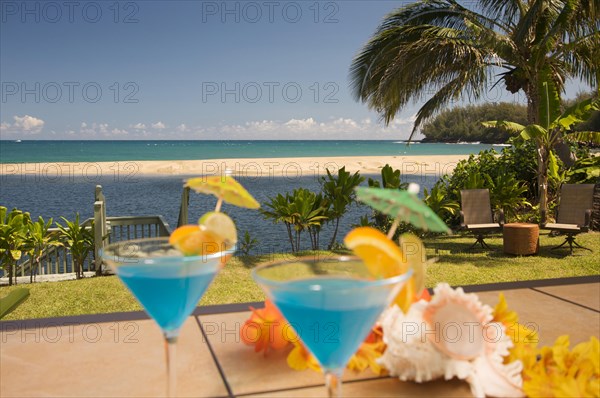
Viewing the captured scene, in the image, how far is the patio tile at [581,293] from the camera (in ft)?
5.19

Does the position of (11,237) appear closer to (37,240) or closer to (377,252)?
(37,240)

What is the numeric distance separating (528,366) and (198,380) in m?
0.66

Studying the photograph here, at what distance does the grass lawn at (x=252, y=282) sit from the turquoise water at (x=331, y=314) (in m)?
5.39

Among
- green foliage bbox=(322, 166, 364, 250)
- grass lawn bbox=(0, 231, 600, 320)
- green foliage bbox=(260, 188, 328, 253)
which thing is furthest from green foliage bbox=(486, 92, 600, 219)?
green foliage bbox=(260, 188, 328, 253)

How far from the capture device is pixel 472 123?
5822cm

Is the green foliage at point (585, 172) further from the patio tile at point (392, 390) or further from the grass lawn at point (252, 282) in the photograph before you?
the patio tile at point (392, 390)

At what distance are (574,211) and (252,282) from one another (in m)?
5.76

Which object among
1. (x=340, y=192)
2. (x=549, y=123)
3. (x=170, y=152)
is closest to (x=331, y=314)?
(x=340, y=192)

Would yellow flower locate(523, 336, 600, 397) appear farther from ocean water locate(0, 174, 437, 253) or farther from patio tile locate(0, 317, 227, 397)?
ocean water locate(0, 174, 437, 253)

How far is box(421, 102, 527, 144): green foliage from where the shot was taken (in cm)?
4977

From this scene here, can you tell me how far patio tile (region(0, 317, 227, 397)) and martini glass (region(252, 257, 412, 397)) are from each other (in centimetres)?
32

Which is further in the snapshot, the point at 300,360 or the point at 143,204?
the point at 143,204

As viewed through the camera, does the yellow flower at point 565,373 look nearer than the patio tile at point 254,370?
Yes

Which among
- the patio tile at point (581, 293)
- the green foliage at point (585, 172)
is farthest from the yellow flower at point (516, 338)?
the green foliage at point (585, 172)
